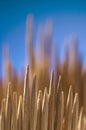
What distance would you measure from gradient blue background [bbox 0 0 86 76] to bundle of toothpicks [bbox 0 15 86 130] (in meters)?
0.23

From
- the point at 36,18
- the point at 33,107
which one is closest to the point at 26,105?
the point at 33,107

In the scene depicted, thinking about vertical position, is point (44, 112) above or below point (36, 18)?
below

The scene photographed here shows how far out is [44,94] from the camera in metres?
0.65

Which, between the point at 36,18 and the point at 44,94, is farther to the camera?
the point at 36,18

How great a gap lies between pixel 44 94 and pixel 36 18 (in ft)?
1.55

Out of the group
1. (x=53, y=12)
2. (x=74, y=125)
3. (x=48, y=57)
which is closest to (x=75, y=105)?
(x=74, y=125)

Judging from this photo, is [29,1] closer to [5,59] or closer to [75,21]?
[75,21]

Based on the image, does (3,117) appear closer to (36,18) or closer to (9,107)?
(9,107)

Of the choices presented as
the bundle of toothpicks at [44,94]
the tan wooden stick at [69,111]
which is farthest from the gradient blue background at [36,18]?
the tan wooden stick at [69,111]

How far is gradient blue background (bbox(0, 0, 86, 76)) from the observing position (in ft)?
3.41

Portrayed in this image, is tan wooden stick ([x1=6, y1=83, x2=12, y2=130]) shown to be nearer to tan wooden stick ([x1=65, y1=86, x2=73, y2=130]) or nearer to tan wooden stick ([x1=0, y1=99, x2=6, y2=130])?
tan wooden stick ([x1=0, y1=99, x2=6, y2=130])

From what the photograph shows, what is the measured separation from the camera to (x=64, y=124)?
0.70 metres

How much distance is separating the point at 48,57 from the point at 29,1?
39 cm

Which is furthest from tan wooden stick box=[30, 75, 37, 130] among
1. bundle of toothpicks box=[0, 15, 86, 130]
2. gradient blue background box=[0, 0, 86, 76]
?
gradient blue background box=[0, 0, 86, 76]
